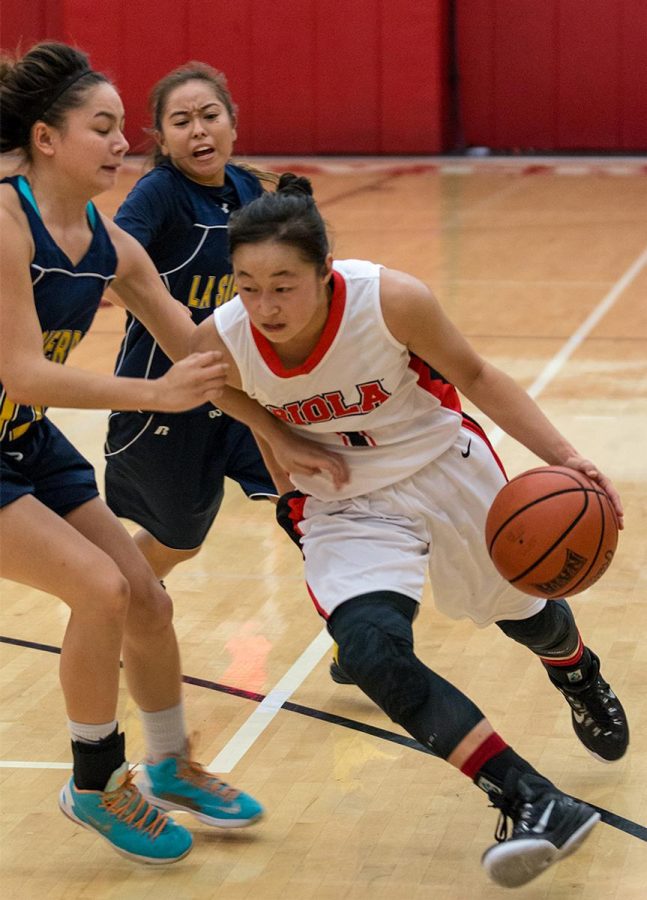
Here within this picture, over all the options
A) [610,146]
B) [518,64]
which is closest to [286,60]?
[518,64]

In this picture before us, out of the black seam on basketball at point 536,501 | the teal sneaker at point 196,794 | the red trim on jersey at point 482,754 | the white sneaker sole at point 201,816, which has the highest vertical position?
the black seam on basketball at point 536,501

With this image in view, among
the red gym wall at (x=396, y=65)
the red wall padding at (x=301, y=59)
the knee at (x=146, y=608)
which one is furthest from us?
the red wall padding at (x=301, y=59)

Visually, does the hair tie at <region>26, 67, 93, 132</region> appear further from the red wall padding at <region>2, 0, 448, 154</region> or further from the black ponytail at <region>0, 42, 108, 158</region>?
the red wall padding at <region>2, 0, 448, 154</region>

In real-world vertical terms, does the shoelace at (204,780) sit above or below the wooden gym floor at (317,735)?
above

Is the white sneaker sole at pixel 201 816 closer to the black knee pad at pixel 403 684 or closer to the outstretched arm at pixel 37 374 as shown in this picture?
the black knee pad at pixel 403 684

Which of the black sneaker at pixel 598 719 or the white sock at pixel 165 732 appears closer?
the white sock at pixel 165 732

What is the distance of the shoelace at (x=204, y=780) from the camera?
3176 mm

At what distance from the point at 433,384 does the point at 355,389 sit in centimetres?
23

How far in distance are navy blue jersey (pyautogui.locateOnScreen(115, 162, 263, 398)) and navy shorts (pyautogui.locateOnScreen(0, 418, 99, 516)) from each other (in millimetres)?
945

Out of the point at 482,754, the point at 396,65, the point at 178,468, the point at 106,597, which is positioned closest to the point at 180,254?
the point at 178,468

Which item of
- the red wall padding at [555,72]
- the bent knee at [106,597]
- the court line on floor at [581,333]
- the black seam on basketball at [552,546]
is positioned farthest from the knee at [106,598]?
the red wall padding at [555,72]

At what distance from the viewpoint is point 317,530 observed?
3072mm

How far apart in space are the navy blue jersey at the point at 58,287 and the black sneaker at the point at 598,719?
143cm

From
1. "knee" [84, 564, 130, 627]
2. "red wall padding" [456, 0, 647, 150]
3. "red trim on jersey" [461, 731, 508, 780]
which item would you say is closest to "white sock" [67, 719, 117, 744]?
"knee" [84, 564, 130, 627]
